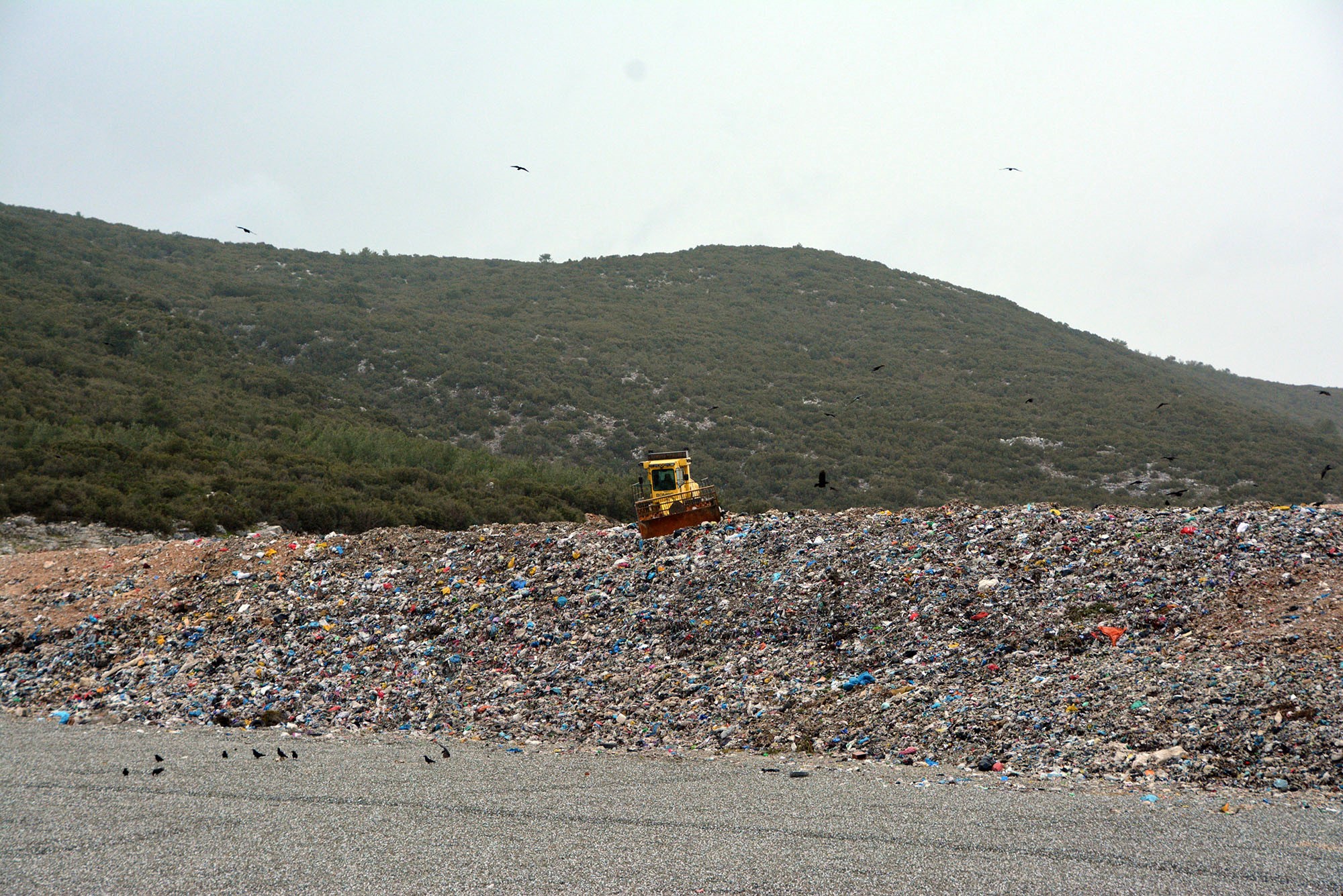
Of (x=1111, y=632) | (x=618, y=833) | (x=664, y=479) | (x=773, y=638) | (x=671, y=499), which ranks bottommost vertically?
(x=618, y=833)

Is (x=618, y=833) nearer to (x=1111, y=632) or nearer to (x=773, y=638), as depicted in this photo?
(x=773, y=638)

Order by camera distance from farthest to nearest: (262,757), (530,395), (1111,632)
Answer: (530,395), (1111,632), (262,757)

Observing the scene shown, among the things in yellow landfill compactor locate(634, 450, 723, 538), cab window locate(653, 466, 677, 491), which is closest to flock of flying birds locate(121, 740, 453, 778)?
yellow landfill compactor locate(634, 450, 723, 538)

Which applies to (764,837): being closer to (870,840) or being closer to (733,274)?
(870,840)

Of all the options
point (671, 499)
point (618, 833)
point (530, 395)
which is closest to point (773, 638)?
point (618, 833)

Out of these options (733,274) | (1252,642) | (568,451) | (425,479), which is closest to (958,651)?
(1252,642)

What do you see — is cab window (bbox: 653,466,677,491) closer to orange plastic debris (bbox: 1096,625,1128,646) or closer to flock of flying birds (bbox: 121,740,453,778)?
flock of flying birds (bbox: 121,740,453,778)

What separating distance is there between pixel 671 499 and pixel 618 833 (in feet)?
31.0

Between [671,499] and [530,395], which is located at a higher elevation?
[530,395]

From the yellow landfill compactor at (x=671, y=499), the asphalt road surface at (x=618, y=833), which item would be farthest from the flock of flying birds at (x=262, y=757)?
the yellow landfill compactor at (x=671, y=499)

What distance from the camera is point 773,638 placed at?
10.7m

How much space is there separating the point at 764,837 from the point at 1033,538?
274 inches

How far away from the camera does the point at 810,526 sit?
13711mm

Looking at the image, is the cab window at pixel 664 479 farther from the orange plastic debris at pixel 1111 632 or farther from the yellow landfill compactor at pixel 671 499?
the orange plastic debris at pixel 1111 632
